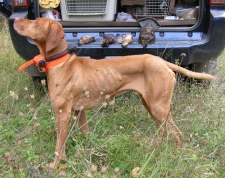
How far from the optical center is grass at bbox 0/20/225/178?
2.87 metres

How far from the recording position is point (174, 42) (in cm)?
393

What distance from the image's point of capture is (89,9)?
436 cm

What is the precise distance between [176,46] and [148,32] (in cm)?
32

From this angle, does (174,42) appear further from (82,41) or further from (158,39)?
(82,41)

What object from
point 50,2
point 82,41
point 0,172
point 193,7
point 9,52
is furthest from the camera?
point 9,52

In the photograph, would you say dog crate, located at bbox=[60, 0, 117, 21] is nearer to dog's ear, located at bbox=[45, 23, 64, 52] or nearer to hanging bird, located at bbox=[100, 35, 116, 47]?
hanging bird, located at bbox=[100, 35, 116, 47]

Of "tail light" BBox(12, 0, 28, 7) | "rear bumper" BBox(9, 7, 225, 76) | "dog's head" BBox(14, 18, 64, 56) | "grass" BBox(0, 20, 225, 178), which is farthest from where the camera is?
"tail light" BBox(12, 0, 28, 7)

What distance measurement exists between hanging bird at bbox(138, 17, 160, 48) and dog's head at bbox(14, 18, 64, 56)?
100 centimetres

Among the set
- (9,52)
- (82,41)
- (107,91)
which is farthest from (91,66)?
(9,52)

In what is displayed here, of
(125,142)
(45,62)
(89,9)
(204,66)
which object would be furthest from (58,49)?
(204,66)

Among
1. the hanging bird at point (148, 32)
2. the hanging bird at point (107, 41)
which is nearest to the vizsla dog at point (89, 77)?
the hanging bird at point (107, 41)

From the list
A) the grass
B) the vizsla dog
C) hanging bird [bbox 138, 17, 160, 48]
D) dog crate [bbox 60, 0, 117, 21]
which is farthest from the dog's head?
dog crate [bbox 60, 0, 117, 21]

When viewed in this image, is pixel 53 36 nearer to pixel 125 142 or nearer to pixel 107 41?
pixel 107 41

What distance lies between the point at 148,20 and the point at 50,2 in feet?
3.97
